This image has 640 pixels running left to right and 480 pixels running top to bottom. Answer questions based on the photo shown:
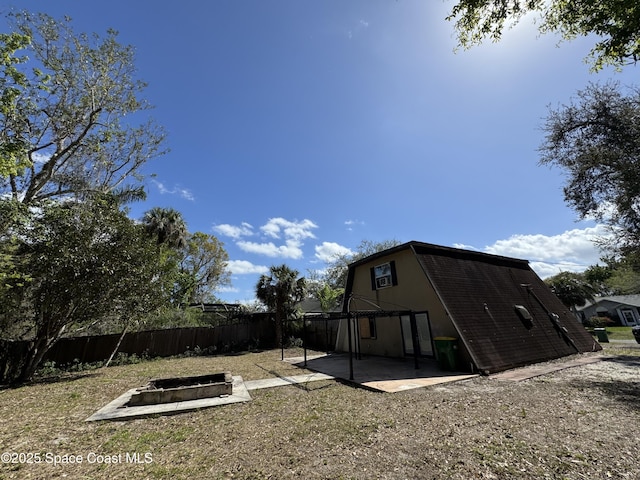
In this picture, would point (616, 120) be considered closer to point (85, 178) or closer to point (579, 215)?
point (579, 215)

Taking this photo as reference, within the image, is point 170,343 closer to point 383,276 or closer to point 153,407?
point 153,407

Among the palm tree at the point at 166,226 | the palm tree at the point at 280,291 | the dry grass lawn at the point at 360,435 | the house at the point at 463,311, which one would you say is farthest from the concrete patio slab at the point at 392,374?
the palm tree at the point at 166,226

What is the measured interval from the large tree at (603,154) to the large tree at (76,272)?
1730 centimetres

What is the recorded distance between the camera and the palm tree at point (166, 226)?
21.1 metres

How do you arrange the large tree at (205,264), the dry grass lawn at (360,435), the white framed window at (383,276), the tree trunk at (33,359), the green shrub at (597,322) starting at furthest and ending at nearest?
the green shrub at (597,322) → the large tree at (205,264) → the white framed window at (383,276) → the tree trunk at (33,359) → the dry grass lawn at (360,435)

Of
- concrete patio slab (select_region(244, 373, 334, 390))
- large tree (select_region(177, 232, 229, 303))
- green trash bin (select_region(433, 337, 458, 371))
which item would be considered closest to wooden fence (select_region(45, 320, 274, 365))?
concrete patio slab (select_region(244, 373, 334, 390))

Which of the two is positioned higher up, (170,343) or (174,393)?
(170,343)

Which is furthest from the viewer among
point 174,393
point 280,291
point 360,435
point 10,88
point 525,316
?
point 280,291

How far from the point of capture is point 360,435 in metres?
4.42

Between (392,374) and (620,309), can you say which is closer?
(392,374)

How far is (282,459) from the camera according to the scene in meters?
Result: 3.74

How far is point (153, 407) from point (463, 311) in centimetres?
997

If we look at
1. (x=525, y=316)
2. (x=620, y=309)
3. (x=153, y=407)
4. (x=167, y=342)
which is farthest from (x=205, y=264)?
(x=620, y=309)

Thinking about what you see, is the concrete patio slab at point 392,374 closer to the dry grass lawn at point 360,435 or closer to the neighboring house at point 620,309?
the dry grass lawn at point 360,435
